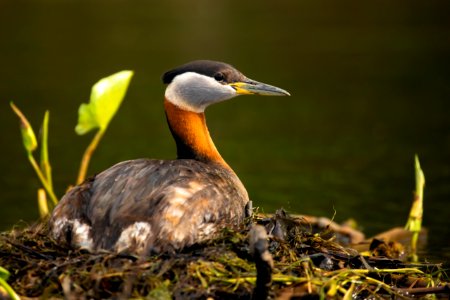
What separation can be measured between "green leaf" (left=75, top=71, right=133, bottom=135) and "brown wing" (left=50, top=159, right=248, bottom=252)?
1.87 metres

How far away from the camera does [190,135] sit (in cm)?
831

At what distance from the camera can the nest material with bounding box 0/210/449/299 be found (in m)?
6.30

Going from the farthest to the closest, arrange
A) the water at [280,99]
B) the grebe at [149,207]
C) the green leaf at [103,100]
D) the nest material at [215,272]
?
the water at [280,99], the green leaf at [103,100], the grebe at [149,207], the nest material at [215,272]

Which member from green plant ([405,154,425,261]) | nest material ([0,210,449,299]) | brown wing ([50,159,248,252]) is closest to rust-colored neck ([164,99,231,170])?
brown wing ([50,159,248,252])

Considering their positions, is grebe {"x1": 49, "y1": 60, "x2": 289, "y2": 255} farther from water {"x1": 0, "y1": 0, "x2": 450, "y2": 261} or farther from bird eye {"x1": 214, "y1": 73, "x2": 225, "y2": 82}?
water {"x1": 0, "y1": 0, "x2": 450, "y2": 261}

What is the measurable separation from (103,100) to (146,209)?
2.75m

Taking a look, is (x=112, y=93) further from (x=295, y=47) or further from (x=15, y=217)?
(x=295, y=47)

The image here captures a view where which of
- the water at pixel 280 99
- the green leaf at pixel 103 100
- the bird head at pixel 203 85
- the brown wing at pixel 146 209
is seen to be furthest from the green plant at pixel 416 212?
the green leaf at pixel 103 100

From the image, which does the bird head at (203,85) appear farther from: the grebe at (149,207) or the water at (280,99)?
the water at (280,99)

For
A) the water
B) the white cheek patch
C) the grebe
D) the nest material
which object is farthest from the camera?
the water

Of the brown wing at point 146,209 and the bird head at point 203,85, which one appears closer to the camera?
the brown wing at point 146,209

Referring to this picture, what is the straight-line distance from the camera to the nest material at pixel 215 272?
630 cm

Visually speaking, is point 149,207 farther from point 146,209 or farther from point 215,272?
point 215,272

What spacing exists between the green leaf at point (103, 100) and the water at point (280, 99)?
9.17ft
